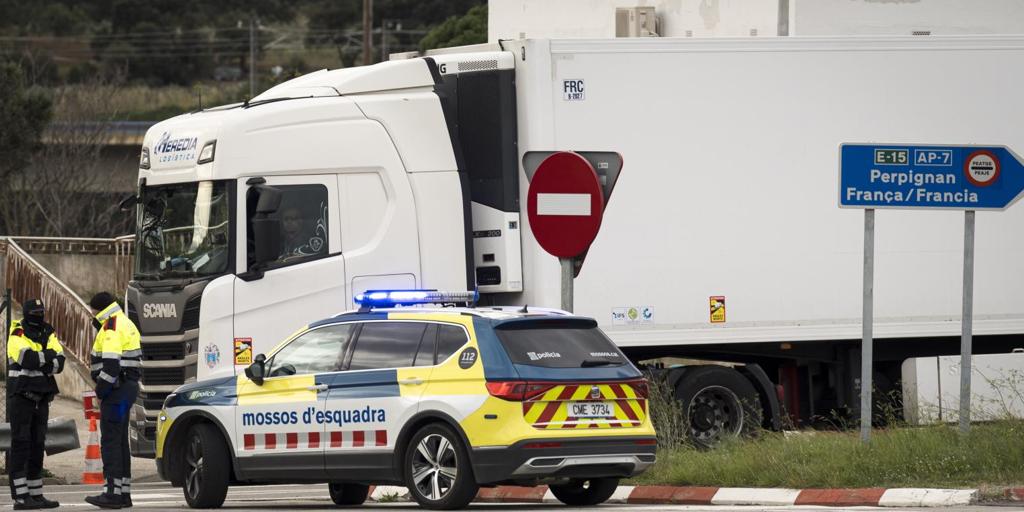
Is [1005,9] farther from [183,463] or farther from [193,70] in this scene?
[193,70]

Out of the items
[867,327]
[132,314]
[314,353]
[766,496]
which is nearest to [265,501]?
[132,314]

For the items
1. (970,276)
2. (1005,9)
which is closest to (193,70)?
(1005,9)

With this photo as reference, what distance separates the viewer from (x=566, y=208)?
13141 millimetres

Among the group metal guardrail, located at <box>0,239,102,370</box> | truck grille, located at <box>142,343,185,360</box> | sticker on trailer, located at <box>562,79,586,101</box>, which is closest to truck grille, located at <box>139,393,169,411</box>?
truck grille, located at <box>142,343,185,360</box>

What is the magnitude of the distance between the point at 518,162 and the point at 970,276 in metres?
4.07

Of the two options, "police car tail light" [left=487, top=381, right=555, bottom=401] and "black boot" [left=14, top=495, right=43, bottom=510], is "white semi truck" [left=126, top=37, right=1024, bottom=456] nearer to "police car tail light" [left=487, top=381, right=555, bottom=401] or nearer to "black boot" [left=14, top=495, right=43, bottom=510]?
"black boot" [left=14, top=495, right=43, bottom=510]

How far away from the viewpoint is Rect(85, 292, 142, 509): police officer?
13773mm

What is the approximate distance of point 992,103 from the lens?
1586cm

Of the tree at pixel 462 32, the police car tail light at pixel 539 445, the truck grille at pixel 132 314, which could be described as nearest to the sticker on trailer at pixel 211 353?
the truck grille at pixel 132 314

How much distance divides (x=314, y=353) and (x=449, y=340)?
1.33m

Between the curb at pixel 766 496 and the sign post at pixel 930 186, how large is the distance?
3.33 ft

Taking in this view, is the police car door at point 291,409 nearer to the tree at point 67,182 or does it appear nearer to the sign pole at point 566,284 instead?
the sign pole at point 566,284

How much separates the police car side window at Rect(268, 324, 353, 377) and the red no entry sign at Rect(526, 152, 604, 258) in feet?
5.57

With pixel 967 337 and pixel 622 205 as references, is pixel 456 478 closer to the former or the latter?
pixel 622 205
